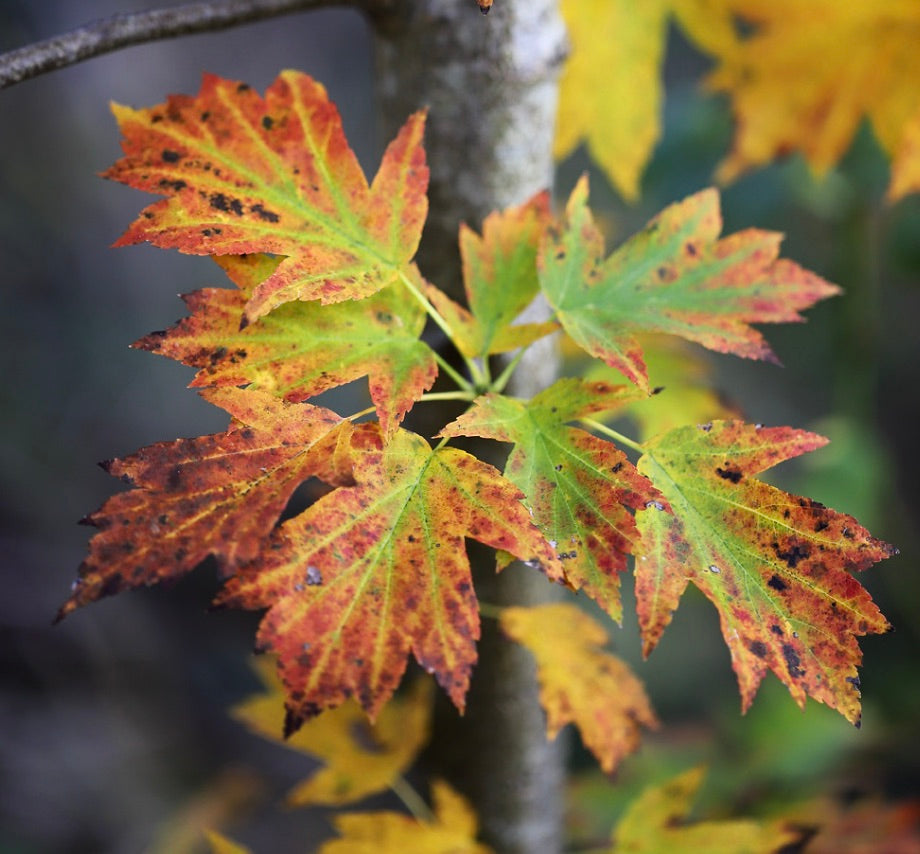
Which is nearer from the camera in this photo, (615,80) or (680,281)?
(680,281)

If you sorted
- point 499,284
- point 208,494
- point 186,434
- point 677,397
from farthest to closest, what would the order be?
point 186,434
point 677,397
point 499,284
point 208,494

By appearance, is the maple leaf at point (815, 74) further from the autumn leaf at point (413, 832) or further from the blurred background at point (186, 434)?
the autumn leaf at point (413, 832)

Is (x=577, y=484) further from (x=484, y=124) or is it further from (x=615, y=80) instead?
(x=615, y=80)

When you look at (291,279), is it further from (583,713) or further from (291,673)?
(583,713)

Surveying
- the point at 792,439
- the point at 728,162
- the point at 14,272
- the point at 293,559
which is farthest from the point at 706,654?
the point at 14,272

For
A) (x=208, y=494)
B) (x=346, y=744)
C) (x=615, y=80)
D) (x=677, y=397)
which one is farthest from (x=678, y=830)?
(x=615, y=80)

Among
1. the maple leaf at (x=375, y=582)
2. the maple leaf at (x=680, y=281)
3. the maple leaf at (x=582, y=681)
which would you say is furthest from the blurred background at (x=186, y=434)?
the maple leaf at (x=375, y=582)
